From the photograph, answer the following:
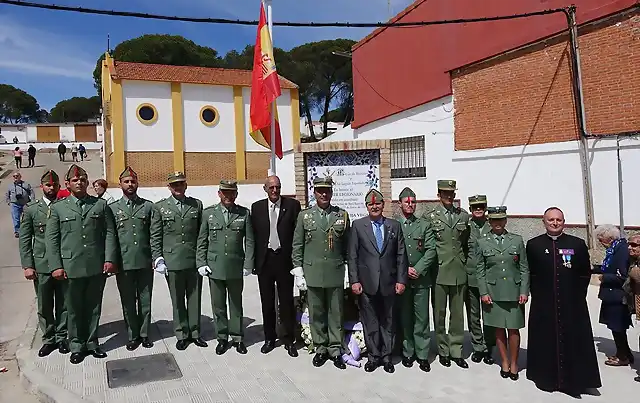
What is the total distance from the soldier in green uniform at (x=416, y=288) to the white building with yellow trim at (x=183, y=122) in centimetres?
1830

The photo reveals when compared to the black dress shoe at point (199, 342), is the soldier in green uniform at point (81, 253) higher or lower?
higher

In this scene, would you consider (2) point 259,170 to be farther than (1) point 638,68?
Yes

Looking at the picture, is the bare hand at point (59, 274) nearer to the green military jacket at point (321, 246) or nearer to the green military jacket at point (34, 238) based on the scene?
the green military jacket at point (34, 238)

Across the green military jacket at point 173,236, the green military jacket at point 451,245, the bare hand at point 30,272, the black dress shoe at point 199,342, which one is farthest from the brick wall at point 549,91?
the bare hand at point 30,272

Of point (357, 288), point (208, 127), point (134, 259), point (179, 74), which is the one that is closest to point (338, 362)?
point (357, 288)

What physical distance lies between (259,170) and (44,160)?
21.8m

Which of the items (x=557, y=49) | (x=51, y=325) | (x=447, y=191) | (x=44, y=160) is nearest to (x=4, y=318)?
(x=51, y=325)

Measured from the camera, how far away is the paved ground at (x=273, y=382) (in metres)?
4.15

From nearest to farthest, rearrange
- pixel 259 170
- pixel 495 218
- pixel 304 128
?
1. pixel 495 218
2. pixel 259 170
3. pixel 304 128

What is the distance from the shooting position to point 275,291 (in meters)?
5.45

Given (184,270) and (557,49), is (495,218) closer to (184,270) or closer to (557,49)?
(184,270)

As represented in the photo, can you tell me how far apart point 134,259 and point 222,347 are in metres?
1.35

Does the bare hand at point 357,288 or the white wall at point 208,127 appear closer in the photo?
the bare hand at point 357,288

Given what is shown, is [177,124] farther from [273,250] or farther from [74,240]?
[273,250]
